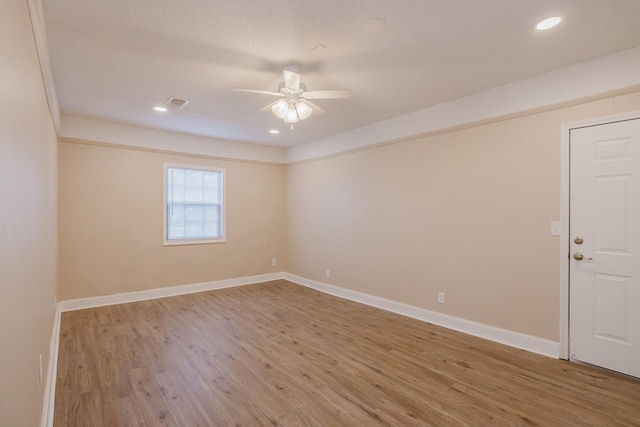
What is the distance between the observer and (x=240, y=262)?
→ 597 centimetres

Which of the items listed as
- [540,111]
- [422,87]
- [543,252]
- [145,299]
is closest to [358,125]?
[422,87]

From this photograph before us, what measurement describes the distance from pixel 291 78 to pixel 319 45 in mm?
364

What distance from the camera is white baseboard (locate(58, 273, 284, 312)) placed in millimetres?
4395

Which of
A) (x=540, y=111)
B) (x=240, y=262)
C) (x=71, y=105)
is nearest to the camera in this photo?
(x=540, y=111)

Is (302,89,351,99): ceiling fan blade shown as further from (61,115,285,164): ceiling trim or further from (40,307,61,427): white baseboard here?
(61,115,285,164): ceiling trim

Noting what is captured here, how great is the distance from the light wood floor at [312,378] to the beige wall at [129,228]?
0.88 m

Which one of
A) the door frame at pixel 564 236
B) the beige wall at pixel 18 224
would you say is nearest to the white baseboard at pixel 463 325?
the door frame at pixel 564 236

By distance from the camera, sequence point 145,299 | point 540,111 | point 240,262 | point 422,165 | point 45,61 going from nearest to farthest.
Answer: point 45,61
point 540,111
point 422,165
point 145,299
point 240,262

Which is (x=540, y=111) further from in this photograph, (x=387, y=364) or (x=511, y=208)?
(x=387, y=364)

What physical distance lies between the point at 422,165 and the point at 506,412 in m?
Result: 2.80

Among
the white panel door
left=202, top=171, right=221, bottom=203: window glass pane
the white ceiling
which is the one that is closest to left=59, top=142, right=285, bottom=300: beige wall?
left=202, top=171, right=221, bottom=203: window glass pane

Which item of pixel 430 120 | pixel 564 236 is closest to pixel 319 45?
pixel 430 120

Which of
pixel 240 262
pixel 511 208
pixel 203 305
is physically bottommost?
pixel 203 305

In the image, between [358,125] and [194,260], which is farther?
[194,260]
